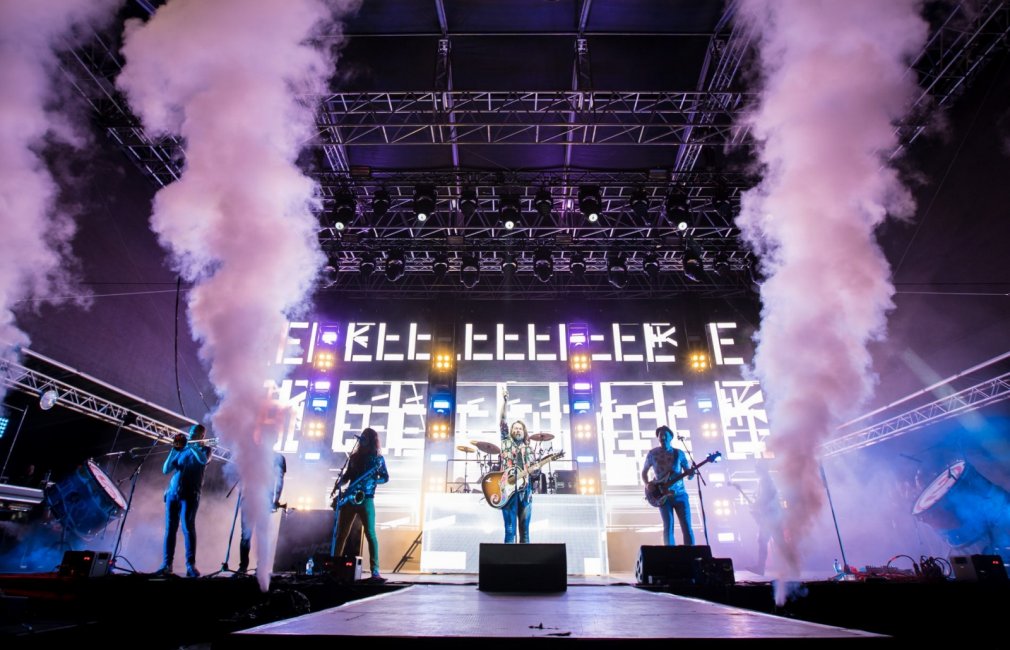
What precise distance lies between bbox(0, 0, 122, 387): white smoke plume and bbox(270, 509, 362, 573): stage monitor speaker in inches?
202

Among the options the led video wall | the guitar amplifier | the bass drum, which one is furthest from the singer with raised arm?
the bass drum

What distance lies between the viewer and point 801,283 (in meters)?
7.41

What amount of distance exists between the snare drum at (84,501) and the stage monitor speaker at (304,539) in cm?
427

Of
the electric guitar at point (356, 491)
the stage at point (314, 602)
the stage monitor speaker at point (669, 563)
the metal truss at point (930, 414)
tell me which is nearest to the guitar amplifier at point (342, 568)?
the stage at point (314, 602)

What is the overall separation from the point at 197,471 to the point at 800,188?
9875 mm

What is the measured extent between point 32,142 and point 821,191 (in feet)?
40.9

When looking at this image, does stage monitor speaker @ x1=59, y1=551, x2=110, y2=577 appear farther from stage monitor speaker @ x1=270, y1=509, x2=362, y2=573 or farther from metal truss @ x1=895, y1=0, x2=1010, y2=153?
metal truss @ x1=895, y1=0, x2=1010, y2=153

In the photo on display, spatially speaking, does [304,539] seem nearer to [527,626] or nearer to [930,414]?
[527,626]

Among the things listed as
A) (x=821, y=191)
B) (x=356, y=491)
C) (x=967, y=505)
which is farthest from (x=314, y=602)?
(x=967, y=505)

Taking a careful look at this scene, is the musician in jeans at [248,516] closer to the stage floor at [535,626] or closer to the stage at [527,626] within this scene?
the stage floor at [535,626]

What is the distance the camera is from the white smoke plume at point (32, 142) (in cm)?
678

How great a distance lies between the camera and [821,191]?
24.8 ft

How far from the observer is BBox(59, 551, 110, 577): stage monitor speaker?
5.11 meters

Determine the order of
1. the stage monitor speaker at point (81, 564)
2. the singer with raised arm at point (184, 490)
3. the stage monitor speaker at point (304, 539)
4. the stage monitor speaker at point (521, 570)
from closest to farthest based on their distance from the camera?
the stage monitor speaker at point (521, 570), the stage monitor speaker at point (81, 564), the singer with raised arm at point (184, 490), the stage monitor speaker at point (304, 539)
